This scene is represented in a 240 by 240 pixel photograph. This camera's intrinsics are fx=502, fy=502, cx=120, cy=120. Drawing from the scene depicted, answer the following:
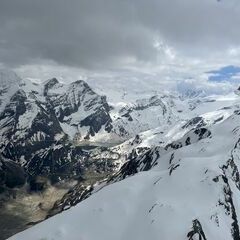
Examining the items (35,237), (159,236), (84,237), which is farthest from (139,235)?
(35,237)

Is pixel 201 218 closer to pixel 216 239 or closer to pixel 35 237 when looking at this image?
pixel 216 239

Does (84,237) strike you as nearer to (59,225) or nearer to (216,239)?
(59,225)

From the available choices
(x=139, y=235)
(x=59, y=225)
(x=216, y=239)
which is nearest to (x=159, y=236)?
(x=139, y=235)

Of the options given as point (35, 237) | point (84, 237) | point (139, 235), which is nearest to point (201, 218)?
point (139, 235)

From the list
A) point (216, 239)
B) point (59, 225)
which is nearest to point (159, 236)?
point (216, 239)

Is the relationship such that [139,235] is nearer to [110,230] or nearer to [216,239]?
[110,230]
